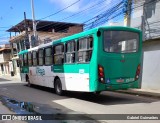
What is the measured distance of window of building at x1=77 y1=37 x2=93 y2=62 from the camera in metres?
9.96

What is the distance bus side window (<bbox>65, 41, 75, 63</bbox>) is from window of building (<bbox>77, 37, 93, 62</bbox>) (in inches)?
24.0

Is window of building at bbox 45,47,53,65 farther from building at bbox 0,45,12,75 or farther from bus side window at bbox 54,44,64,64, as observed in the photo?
building at bbox 0,45,12,75

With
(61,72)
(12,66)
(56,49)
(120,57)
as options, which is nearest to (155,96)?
(120,57)

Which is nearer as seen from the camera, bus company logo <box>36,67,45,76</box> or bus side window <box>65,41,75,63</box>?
bus side window <box>65,41,75,63</box>

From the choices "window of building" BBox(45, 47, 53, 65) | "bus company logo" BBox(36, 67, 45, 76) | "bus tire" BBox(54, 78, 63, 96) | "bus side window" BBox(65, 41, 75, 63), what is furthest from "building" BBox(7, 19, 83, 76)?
"bus side window" BBox(65, 41, 75, 63)

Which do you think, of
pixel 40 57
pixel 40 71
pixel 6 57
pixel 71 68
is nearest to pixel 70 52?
pixel 71 68

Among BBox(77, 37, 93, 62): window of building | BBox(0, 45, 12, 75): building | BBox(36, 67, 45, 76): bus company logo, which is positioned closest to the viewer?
BBox(77, 37, 93, 62): window of building

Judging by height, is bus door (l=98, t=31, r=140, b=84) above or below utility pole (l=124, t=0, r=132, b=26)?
below

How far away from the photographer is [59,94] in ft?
43.5

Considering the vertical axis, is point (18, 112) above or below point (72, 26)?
below

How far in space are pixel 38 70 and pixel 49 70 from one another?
2266 millimetres

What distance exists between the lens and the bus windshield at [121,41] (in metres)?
9.76

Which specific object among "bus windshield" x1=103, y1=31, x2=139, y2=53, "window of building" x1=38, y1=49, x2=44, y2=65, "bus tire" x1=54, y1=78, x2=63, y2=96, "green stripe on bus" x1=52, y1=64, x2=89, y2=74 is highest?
"bus windshield" x1=103, y1=31, x2=139, y2=53

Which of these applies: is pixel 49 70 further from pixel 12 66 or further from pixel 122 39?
pixel 12 66
